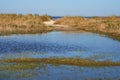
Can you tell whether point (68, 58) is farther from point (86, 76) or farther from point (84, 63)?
point (86, 76)

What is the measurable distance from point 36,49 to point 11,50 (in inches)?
90.7

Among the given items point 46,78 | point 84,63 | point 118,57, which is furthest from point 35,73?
point 118,57

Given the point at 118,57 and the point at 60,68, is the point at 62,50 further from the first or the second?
the point at 60,68

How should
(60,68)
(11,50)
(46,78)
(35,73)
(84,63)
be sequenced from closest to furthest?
(46,78) < (35,73) < (60,68) < (84,63) < (11,50)

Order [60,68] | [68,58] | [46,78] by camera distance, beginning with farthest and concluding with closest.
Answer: [68,58], [60,68], [46,78]

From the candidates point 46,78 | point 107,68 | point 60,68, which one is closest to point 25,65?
point 60,68

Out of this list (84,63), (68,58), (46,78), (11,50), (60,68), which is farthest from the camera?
(11,50)

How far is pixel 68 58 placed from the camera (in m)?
22.7

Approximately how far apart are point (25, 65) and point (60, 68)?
7.47 feet

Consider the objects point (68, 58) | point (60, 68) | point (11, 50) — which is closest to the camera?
point (60, 68)

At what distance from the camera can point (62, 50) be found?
27.4 metres

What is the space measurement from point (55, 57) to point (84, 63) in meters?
2.93

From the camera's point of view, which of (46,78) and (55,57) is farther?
(55,57)

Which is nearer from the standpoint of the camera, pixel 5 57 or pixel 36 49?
pixel 5 57
